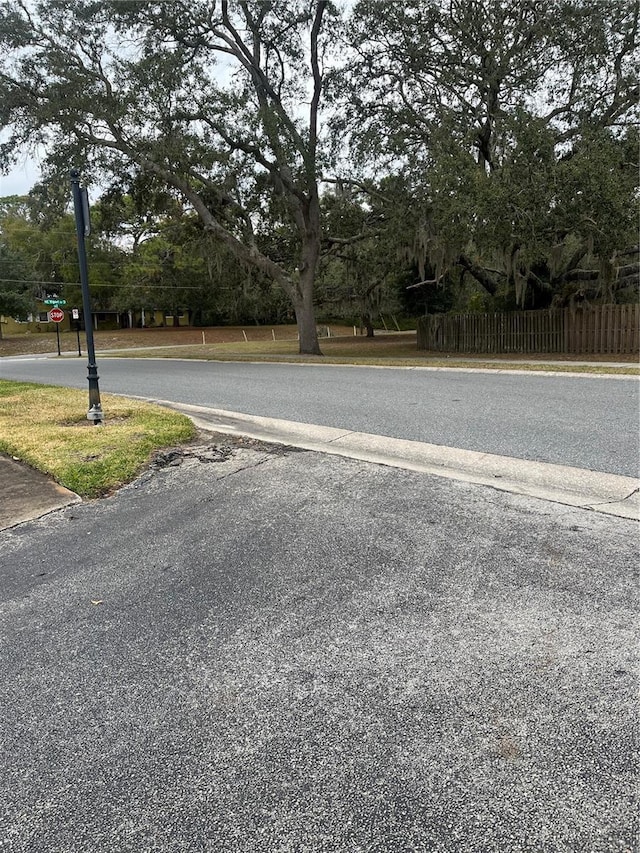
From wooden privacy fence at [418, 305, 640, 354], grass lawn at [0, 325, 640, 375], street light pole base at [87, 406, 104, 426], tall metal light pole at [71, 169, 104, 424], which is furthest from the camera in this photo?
grass lawn at [0, 325, 640, 375]

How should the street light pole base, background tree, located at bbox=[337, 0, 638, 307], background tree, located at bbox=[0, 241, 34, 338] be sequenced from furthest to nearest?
background tree, located at bbox=[0, 241, 34, 338] < background tree, located at bbox=[337, 0, 638, 307] < the street light pole base

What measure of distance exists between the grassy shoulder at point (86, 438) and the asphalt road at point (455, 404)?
5.59 ft

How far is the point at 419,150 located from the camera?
17.4 metres

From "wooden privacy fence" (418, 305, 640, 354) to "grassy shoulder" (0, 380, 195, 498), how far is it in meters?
14.7

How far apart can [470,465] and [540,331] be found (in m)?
16.1

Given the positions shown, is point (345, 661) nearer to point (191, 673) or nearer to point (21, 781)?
point (191, 673)

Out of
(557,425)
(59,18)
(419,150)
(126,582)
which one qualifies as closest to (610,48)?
(419,150)

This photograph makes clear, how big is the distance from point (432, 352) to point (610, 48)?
11172mm

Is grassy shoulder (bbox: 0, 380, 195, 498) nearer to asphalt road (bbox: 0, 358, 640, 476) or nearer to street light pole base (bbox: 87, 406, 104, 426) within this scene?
street light pole base (bbox: 87, 406, 104, 426)

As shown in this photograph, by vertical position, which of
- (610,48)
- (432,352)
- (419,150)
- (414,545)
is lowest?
(414,545)

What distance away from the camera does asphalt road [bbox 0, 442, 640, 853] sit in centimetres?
162

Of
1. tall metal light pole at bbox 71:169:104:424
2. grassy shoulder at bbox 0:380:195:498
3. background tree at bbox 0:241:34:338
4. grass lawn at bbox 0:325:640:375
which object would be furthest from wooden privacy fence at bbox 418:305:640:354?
background tree at bbox 0:241:34:338

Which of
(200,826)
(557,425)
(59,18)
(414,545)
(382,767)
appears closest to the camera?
(200,826)

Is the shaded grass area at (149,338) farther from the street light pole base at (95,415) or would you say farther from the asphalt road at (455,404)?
the street light pole base at (95,415)
